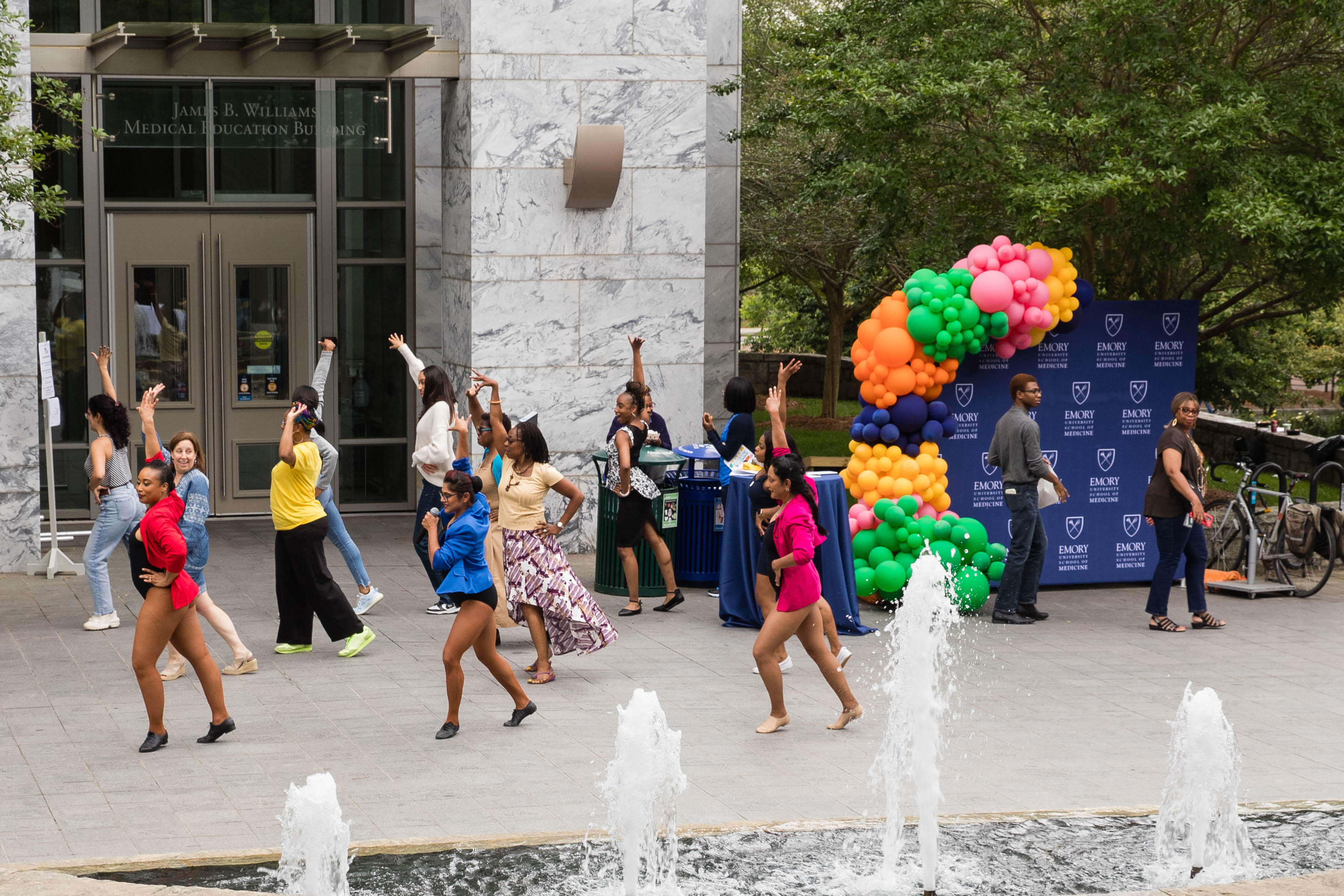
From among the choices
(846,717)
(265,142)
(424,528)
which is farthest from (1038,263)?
(265,142)

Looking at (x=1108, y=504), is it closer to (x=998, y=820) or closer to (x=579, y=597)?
(x=579, y=597)

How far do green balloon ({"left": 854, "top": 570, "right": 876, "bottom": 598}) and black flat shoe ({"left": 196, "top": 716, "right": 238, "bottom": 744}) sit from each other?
17.8ft

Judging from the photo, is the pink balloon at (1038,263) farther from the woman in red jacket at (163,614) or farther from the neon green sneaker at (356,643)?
the woman in red jacket at (163,614)

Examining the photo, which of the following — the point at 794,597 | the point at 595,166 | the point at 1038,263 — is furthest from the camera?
the point at 595,166

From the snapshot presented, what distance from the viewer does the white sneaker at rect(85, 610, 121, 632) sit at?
36.6 feet

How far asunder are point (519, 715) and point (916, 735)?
2525 mm

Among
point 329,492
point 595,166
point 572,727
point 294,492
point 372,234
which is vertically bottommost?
point 572,727

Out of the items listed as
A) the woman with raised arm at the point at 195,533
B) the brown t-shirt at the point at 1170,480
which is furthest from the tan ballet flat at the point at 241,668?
the brown t-shirt at the point at 1170,480

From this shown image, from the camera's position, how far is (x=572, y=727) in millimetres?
8906

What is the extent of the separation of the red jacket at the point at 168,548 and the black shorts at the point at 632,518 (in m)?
4.36

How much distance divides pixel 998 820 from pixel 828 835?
85 centimetres

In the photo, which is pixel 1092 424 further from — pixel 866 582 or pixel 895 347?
pixel 866 582

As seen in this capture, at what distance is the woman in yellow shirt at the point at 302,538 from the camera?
1015 centimetres

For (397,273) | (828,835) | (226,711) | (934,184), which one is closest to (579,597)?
(226,711)
